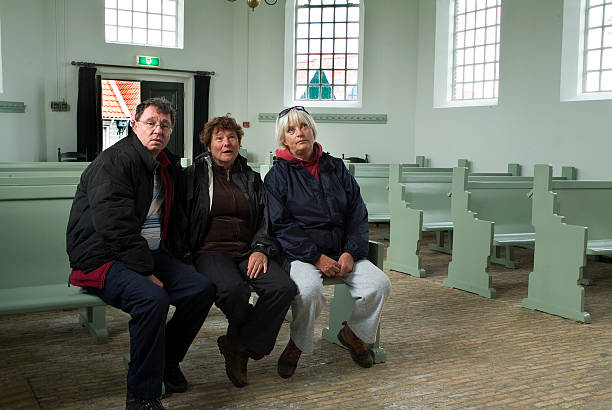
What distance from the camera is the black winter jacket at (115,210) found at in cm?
271

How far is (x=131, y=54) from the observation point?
11.2 meters

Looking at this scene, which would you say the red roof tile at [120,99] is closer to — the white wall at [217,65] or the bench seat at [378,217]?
the white wall at [217,65]

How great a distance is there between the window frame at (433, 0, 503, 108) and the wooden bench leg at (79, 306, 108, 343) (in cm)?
772

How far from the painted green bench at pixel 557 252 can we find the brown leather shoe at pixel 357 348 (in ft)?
5.93

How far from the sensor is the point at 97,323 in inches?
148

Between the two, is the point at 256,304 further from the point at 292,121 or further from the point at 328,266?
the point at 292,121

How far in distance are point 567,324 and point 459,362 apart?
123 centimetres

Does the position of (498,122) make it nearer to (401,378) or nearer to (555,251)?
(555,251)

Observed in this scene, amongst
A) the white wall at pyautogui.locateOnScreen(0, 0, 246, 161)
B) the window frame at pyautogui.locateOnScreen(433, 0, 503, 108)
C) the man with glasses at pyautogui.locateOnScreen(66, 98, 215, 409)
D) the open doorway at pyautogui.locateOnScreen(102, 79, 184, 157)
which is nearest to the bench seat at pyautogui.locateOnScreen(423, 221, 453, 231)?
the man with glasses at pyautogui.locateOnScreen(66, 98, 215, 409)

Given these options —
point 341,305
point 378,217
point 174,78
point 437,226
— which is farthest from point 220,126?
point 174,78

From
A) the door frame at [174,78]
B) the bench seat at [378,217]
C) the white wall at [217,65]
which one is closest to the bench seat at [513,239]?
the bench seat at [378,217]

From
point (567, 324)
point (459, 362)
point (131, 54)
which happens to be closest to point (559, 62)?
point (567, 324)

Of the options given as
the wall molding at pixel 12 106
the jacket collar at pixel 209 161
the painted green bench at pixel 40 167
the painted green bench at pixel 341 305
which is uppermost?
the wall molding at pixel 12 106

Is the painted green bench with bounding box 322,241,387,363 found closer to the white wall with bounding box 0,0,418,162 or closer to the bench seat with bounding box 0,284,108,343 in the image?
the bench seat with bounding box 0,284,108,343
